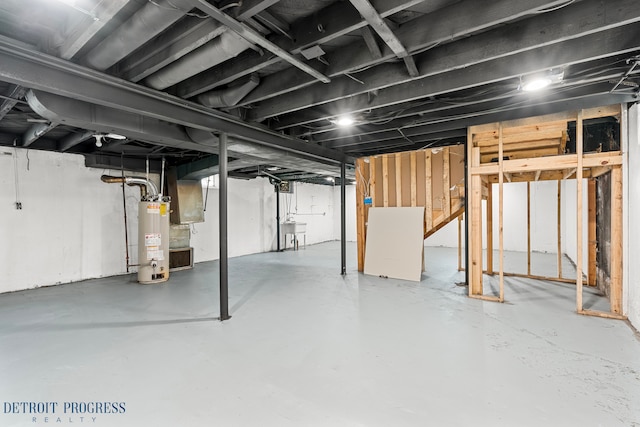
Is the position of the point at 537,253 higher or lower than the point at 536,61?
lower

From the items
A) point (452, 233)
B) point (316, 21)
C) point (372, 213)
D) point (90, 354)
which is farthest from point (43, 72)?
point (452, 233)

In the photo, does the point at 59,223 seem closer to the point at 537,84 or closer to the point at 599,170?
the point at 537,84

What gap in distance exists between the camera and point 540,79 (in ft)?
8.11

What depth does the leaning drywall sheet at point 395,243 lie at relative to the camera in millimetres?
4832

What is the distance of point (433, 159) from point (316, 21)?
3453 mm

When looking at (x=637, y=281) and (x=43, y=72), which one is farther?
(x=637, y=281)

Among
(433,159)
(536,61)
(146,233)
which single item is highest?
(536,61)

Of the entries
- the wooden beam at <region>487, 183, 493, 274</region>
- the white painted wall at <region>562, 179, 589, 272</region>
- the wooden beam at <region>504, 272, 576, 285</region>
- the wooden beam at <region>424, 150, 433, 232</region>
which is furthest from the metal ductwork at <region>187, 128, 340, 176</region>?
the white painted wall at <region>562, 179, 589, 272</region>

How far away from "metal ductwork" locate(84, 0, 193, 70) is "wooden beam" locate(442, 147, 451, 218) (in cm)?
408

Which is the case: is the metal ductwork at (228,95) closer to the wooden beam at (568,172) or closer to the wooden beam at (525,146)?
the wooden beam at (525,146)

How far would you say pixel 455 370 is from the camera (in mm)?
2078

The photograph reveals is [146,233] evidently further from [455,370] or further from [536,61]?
[536,61]

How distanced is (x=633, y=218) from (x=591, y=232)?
168 centimetres

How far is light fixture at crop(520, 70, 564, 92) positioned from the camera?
2.40m
